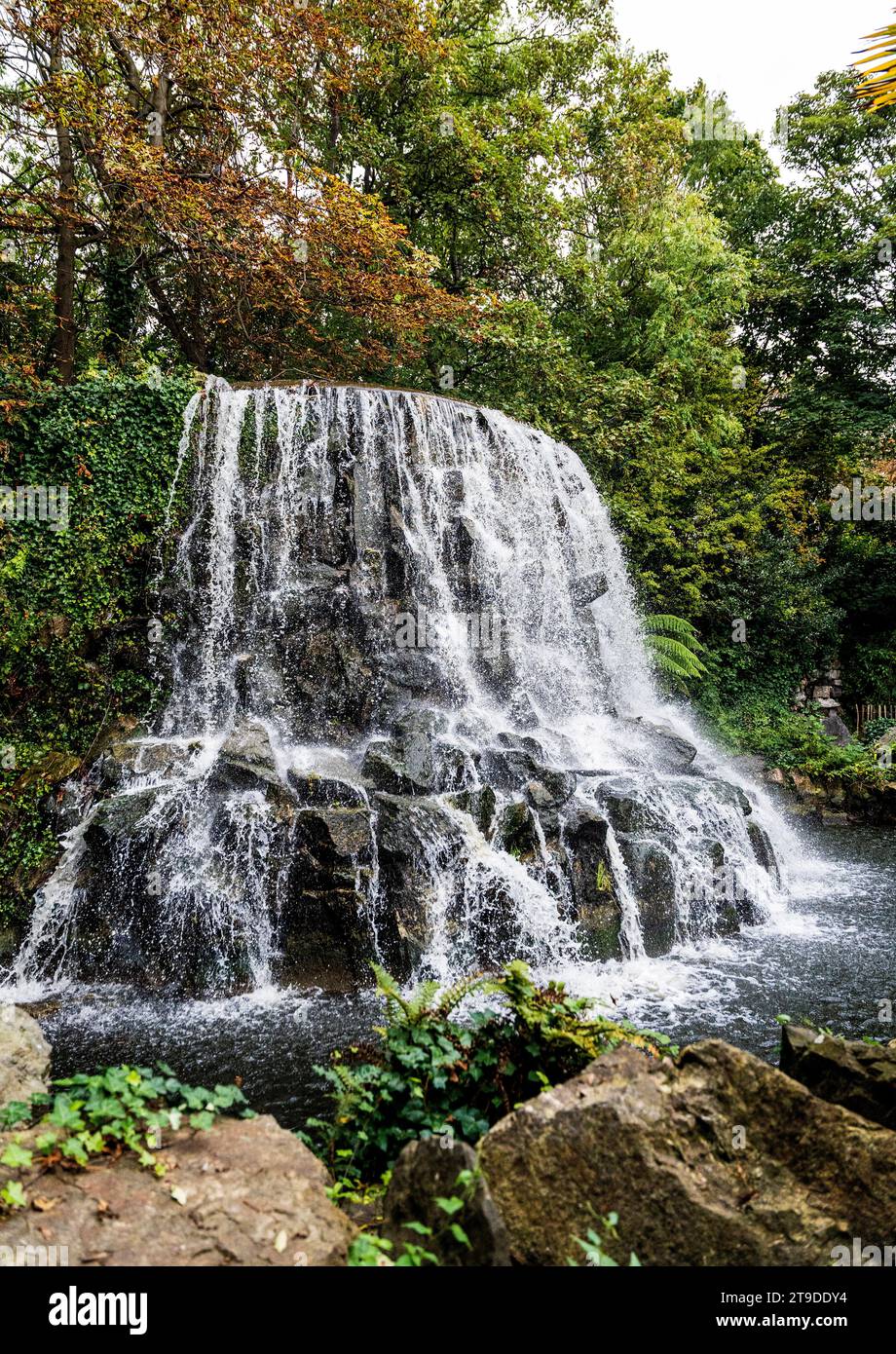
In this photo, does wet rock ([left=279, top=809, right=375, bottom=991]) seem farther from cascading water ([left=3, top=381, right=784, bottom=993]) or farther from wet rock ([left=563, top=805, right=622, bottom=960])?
wet rock ([left=563, top=805, right=622, bottom=960])

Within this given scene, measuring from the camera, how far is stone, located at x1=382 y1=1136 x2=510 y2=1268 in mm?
2307

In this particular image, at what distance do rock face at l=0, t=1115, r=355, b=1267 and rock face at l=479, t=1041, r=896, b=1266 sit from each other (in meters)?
0.69

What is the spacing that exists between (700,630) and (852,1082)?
581 inches

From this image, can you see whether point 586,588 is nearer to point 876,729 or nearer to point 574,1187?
point 876,729

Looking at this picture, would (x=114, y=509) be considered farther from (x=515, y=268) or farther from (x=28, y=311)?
(x=515, y=268)

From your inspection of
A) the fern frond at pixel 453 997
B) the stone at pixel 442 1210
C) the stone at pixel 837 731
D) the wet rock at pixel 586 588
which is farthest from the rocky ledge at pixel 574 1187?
the stone at pixel 837 731

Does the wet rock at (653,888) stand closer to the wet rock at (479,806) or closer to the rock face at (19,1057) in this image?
the wet rock at (479,806)

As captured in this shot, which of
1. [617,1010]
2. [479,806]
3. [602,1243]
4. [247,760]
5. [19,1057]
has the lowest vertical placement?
[617,1010]

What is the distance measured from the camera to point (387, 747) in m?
8.47

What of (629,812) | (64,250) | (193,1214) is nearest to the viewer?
(193,1214)

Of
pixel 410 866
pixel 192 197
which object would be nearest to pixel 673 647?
pixel 410 866

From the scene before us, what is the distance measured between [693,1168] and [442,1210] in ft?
3.43

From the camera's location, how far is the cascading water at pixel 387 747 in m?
6.96

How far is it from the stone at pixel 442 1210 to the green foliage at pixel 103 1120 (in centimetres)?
88
